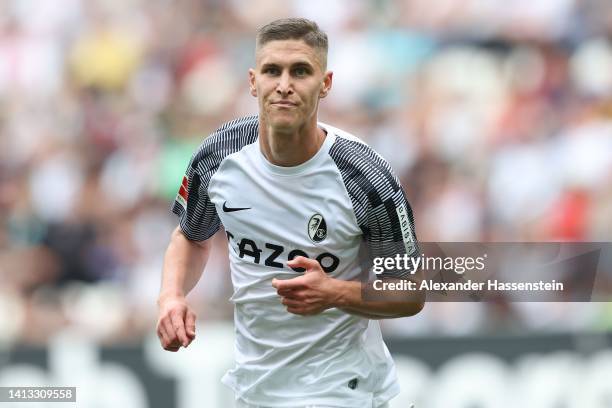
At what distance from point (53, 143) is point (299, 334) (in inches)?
229

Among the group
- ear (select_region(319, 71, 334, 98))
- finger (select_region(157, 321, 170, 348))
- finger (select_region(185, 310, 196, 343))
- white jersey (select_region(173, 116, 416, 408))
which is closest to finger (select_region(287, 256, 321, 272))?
white jersey (select_region(173, 116, 416, 408))

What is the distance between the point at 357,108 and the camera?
34.3 feet

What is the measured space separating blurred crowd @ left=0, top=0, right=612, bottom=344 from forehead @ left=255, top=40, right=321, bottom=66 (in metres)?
3.96

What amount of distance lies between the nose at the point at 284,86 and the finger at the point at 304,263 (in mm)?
649

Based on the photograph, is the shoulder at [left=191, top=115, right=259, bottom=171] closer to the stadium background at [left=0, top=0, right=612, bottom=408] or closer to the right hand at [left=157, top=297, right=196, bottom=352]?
the right hand at [left=157, top=297, right=196, bottom=352]

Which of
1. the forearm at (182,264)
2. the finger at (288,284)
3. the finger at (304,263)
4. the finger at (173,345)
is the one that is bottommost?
the finger at (173,345)

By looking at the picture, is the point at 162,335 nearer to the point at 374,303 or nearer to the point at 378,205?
the point at 374,303

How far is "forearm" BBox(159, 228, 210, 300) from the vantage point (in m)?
5.20

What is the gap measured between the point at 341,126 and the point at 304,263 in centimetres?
576

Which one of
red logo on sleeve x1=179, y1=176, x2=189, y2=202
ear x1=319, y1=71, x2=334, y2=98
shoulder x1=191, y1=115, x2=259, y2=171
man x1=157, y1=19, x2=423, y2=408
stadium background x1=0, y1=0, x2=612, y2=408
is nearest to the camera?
man x1=157, y1=19, x2=423, y2=408

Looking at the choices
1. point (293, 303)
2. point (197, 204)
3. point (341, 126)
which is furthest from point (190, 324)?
point (341, 126)

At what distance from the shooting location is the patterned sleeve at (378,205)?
4.81 meters

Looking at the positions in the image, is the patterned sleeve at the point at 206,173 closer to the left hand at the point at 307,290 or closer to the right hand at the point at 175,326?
the right hand at the point at 175,326

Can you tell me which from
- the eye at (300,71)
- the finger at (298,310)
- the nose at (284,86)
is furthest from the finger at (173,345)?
the eye at (300,71)
